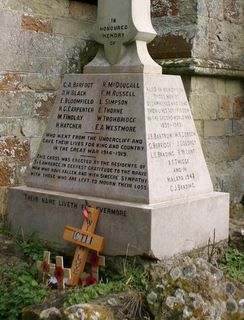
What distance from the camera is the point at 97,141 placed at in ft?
14.6

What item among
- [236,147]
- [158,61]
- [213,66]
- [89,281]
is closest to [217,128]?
[236,147]

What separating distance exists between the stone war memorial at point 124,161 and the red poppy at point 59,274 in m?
0.34

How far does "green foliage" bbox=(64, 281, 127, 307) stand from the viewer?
3.53 meters

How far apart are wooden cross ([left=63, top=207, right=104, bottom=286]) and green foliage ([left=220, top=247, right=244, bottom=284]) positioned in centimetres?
95

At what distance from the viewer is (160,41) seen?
6.44m

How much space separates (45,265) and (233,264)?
4.59 ft

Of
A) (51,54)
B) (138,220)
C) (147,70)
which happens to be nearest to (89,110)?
(147,70)

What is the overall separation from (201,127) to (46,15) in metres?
1.88

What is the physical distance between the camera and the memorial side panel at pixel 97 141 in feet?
13.9

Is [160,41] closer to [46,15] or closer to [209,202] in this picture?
[46,15]

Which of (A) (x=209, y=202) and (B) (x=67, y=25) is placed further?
(B) (x=67, y=25)

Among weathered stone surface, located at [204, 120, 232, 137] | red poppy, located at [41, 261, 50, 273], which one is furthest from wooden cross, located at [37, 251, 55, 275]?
weathered stone surface, located at [204, 120, 232, 137]

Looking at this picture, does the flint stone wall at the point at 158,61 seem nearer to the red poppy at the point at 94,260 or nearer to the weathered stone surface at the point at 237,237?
the weathered stone surface at the point at 237,237

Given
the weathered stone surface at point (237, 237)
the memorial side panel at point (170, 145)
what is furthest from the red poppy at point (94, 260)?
the weathered stone surface at point (237, 237)
